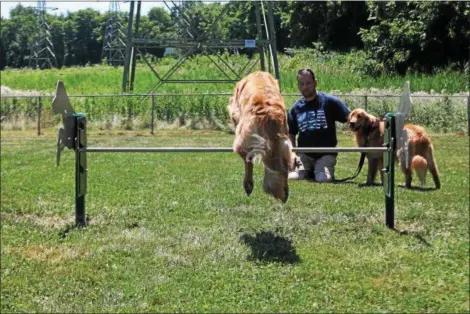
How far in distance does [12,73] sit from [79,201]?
809 centimetres

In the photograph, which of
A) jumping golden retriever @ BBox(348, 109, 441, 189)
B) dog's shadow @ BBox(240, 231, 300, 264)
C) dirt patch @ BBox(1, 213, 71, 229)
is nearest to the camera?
dog's shadow @ BBox(240, 231, 300, 264)

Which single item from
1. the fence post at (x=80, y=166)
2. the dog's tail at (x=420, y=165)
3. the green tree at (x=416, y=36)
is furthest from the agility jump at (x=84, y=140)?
the dog's tail at (x=420, y=165)

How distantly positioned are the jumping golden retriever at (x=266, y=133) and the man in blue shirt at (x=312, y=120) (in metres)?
1.46

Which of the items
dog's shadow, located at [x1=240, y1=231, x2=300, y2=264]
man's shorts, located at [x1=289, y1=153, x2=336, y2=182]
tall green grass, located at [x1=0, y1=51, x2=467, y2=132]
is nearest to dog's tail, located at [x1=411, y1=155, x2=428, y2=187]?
tall green grass, located at [x1=0, y1=51, x2=467, y2=132]

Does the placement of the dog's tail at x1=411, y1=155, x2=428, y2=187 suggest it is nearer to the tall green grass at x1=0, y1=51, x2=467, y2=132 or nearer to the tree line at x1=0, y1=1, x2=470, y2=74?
the tall green grass at x1=0, y1=51, x2=467, y2=132

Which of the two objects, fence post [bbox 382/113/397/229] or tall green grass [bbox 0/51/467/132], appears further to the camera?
tall green grass [bbox 0/51/467/132]

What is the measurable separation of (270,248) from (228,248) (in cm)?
33

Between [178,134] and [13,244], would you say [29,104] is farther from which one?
[13,244]

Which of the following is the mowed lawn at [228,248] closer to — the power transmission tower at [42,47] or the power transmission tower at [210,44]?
the power transmission tower at [210,44]

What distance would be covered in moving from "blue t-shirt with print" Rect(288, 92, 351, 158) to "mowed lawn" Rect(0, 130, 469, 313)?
28.7 inches

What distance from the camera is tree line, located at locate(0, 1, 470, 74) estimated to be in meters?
6.66

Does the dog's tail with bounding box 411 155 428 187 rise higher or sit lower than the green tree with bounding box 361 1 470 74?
lower

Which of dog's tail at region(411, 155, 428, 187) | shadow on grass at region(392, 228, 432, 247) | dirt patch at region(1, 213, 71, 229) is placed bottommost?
dirt patch at region(1, 213, 71, 229)

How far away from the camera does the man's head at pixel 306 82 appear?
5.03 m
